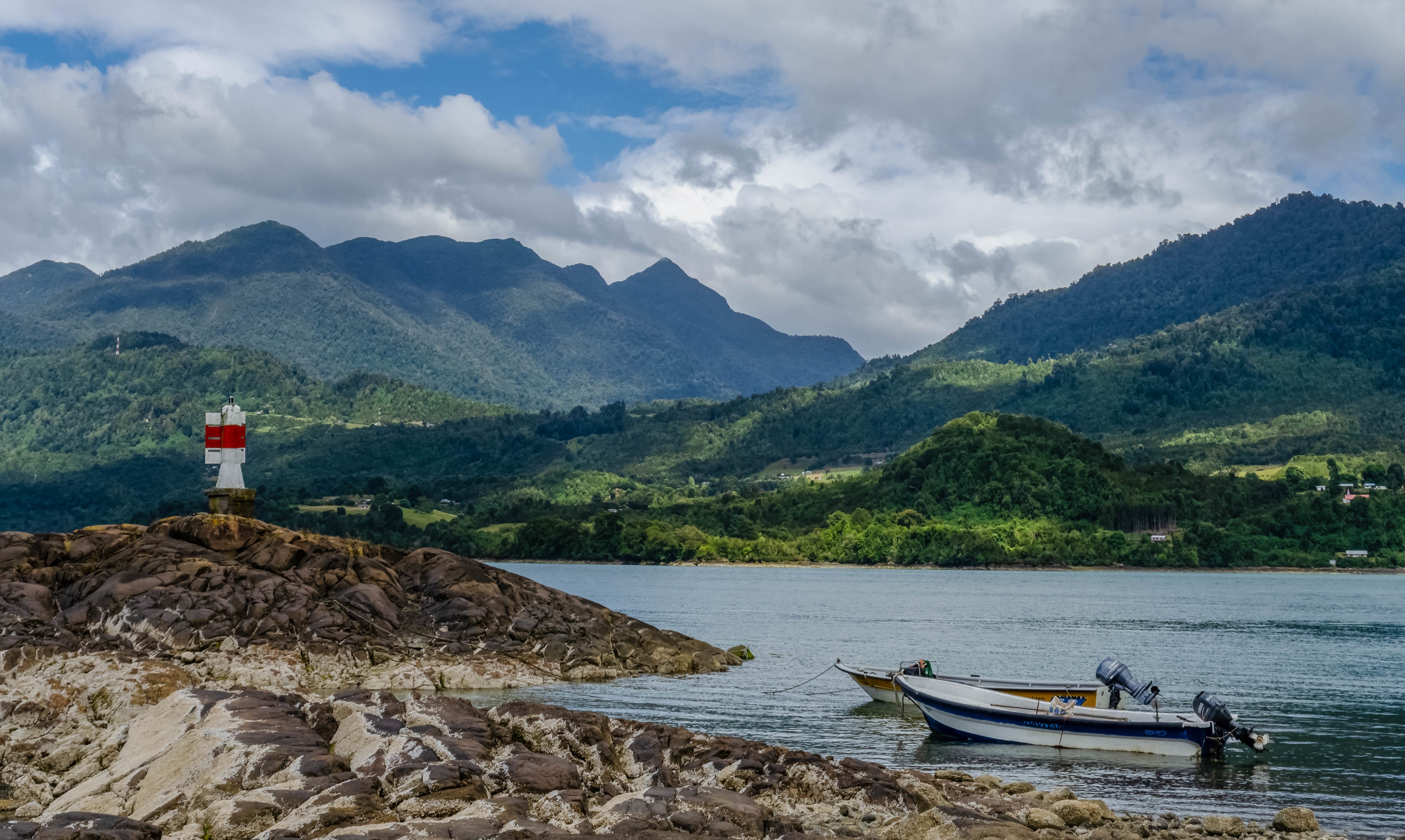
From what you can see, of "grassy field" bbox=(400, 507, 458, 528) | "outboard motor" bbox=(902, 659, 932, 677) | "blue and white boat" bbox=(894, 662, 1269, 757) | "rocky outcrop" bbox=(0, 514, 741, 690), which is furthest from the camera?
"grassy field" bbox=(400, 507, 458, 528)

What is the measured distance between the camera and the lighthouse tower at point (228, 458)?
127 feet

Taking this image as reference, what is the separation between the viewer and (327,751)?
2094cm

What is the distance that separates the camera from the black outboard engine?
35.8 m

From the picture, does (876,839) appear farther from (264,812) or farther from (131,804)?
(131,804)

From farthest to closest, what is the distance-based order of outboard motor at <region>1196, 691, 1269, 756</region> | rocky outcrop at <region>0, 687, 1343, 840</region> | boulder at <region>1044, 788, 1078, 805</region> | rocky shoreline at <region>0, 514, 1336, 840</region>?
outboard motor at <region>1196, 691, 1269, 756</region> → boulder at <region>1044, 788, 1078, 805</region> → rocky shoreline at <region>0, 514, 1336, 840</region> → rocky outcrop at <region>0, 687, 1343, 840</region>

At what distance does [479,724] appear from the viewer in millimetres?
22516

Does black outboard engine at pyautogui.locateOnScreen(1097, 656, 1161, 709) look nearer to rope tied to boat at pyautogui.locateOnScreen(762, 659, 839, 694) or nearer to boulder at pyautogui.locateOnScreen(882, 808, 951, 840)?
rope tied to boat at pyautogui.locateOnScreen(762, 659, 839, 694)

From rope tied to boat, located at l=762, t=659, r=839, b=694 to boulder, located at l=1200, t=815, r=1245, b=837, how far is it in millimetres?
18661

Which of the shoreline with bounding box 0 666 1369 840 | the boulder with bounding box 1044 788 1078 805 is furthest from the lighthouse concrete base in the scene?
the boulder with bounding box 1044 788 1078 805

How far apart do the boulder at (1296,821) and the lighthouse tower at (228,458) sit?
97.0ft

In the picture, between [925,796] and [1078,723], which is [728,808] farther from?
[1078,723]

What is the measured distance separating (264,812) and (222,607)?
18.7 m

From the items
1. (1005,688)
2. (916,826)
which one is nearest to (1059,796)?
(916,826)

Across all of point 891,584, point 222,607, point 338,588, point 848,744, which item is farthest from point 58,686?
point 891,584
